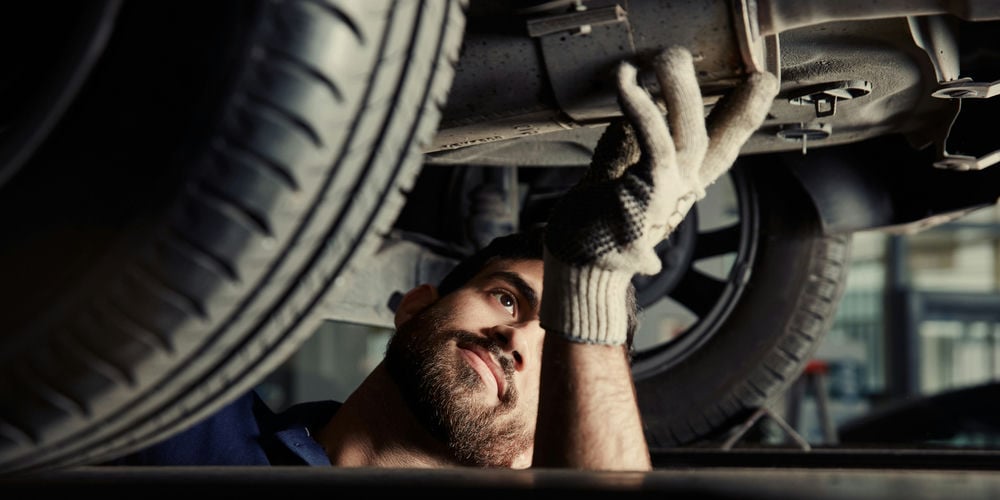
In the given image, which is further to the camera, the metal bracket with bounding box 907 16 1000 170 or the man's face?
the man's face

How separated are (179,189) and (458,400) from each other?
30.4 inches

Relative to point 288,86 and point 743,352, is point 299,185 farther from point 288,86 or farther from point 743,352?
point 743,352

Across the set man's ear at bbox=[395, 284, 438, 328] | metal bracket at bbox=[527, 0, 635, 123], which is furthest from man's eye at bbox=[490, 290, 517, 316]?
metal bracket at bbox=[527, 0, 635, 123]

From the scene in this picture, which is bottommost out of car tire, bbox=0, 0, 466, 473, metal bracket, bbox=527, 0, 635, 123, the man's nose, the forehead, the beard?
the beard

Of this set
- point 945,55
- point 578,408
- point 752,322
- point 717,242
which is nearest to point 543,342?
point 578,408

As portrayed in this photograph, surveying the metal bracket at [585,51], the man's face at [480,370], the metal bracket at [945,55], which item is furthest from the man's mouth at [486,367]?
the metal bracket at [945,55]

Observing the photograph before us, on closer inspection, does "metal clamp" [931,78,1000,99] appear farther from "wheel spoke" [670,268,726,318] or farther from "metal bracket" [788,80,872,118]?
"wheel spoke" [670,268,726,318]

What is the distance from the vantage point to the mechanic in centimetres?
95

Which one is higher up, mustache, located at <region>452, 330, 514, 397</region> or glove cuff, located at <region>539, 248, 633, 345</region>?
glove cuff, located at <region>539, 248, 633, 345</region>

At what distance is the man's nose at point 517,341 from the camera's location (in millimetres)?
1356

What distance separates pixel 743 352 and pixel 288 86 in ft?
4.34

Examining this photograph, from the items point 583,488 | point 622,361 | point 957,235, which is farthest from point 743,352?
point 957,235

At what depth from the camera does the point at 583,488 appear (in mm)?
660

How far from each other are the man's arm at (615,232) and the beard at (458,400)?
30 centimetres
